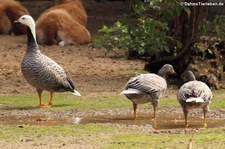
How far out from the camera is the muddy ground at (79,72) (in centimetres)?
1027

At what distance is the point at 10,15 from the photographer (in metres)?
18.2

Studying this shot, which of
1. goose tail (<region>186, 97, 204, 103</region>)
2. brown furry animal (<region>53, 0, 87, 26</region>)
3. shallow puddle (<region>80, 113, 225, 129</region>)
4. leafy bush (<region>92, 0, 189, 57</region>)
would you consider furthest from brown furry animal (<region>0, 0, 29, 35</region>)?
goose tail (<region>186, 97, 204, 103</region>)

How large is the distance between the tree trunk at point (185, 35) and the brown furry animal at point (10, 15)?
5489mm

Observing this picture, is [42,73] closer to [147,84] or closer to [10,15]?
[147,84]

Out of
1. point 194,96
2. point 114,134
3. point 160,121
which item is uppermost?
point 194,96

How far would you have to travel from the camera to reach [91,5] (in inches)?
912

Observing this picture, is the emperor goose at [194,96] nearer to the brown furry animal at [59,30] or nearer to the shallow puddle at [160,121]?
the shallow puddle at [160,121]

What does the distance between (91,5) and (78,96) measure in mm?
11657

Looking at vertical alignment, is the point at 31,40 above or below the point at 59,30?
above

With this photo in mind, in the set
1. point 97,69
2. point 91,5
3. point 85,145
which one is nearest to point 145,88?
point 85,145

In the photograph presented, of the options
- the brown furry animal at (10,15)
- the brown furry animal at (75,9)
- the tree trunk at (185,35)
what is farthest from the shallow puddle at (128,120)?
the brown furry animal at (10,15)

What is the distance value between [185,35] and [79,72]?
6.25ft

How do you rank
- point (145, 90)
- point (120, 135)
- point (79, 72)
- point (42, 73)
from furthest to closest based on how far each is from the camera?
point (79, 72)
point (42, 73)
point (145, 90)
point (120, 135)

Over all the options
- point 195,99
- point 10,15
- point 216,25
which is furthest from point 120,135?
point 10,15
